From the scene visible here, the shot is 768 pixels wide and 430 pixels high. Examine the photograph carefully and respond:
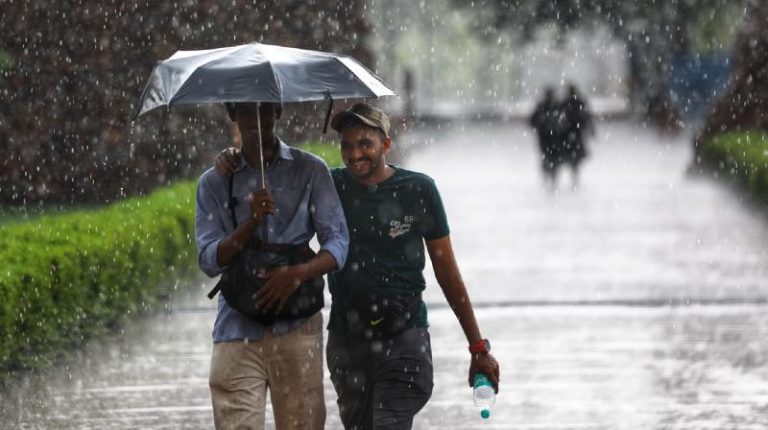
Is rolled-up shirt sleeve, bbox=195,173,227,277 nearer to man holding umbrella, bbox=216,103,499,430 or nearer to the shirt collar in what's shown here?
the shirt collar

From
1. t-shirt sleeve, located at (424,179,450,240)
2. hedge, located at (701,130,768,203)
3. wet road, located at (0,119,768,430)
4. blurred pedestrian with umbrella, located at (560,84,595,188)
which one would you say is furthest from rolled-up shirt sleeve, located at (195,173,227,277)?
blurred pedestrian with umbrella, located at (560,84,595,188)

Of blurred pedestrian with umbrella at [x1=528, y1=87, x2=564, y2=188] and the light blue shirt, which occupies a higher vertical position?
the light blue shirt

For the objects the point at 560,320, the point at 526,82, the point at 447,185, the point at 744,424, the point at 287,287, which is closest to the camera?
the point at 287,287

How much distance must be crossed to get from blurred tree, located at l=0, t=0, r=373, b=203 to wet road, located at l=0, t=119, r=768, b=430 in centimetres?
440

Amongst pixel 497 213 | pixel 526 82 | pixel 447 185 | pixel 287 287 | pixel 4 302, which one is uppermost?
pixel 287 287

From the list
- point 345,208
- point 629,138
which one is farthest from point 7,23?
point 629,138

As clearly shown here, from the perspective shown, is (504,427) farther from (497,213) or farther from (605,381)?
(497,213)

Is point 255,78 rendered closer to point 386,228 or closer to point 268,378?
point 386,228

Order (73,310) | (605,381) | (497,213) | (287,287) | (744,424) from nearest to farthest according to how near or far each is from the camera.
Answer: (287,287) → (744,424) → (605,381) → (73,310) → (497,213)

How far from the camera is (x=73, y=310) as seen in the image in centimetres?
976

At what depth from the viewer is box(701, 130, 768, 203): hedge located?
19.8 m

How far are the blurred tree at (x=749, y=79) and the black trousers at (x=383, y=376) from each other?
69.4ft

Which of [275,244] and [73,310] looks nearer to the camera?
[275,244]

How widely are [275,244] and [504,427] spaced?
2.91 m
